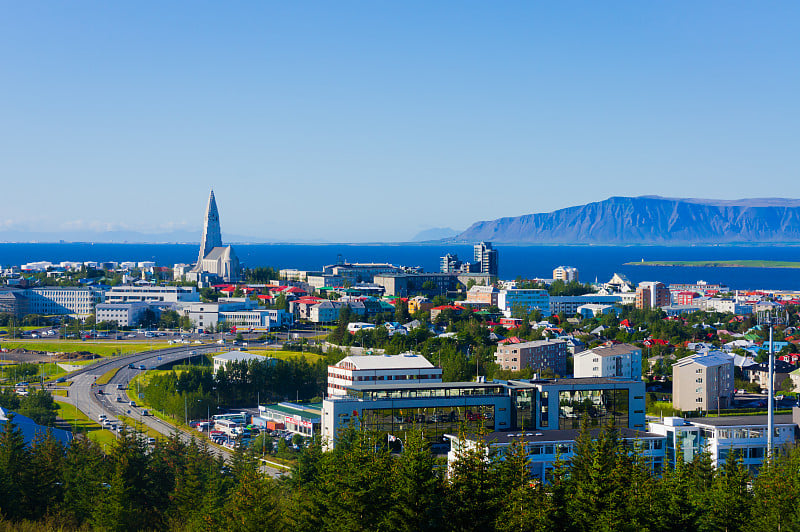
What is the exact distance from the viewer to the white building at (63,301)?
64312 mm

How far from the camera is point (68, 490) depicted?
17484 mm

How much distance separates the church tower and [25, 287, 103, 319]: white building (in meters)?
32.1

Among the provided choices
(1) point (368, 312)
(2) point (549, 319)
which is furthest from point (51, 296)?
(2) point (549, 319)

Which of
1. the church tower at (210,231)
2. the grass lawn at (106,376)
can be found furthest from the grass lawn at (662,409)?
the church tower at (210,231)

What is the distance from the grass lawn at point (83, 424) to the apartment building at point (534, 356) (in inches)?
624

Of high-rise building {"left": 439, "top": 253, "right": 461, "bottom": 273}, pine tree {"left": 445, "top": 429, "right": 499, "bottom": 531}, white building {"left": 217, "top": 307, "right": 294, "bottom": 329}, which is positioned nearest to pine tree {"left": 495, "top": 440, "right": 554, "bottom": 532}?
pine tree {"left": 445, "top": 429, "right": 499, "bottom": 531}

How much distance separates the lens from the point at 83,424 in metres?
28.2

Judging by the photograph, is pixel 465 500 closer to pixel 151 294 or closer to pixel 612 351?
pixel 612 351

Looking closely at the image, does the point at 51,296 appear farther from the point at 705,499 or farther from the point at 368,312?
the point at 705,499

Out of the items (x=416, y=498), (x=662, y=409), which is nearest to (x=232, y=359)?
(x=662, y=409)

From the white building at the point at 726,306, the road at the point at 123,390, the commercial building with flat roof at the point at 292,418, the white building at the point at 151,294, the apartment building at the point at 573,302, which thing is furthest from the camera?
the apartment building at the point at 573,302

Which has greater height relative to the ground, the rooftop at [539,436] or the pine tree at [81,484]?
the rooftop at [539,436]

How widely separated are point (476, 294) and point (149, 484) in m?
53.0

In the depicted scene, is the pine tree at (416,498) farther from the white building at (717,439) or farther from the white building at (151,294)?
the white building at (151,294)
